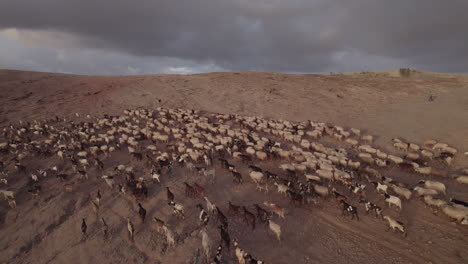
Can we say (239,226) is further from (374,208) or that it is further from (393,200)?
(393,200)

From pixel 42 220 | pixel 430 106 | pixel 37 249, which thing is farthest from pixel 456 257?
pixel 430 106

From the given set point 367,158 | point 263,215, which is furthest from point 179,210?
point 367,158

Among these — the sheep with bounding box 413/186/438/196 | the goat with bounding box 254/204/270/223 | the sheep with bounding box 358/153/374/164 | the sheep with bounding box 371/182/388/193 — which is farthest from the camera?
the sheep with bounding box 358/153/374/164

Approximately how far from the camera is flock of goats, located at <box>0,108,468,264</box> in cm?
840

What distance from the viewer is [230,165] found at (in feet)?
39.3

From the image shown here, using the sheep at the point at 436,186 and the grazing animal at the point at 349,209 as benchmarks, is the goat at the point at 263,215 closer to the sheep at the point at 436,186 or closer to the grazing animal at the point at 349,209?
the grazing animal at the point at 349,209

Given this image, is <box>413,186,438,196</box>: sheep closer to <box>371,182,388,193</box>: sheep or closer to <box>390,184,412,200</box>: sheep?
<box>390,184,412,200</box>: sheep

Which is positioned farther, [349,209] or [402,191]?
[402,191]

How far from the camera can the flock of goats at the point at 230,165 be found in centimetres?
840

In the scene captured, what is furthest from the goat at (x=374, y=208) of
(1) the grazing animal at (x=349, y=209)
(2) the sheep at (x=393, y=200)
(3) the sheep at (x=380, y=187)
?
(3) the sheep at (x=380, y=187)

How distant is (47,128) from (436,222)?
25.6 metres

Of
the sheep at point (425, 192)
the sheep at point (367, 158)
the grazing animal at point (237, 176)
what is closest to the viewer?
the sheep at point (425, 192)

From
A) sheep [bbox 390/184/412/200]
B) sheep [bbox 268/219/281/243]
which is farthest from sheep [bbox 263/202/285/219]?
sheep [bbox 390/184/412/200]

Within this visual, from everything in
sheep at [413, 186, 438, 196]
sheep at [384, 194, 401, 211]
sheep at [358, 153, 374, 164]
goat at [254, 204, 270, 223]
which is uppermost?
sheep at [358, 153, 374, 164]
